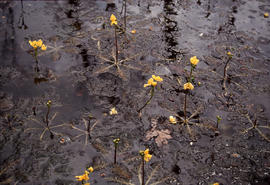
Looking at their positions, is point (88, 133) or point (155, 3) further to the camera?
point (155, 3)

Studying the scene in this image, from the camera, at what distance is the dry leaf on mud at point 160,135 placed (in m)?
2.49

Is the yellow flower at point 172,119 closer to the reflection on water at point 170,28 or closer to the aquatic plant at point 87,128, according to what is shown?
the aquatic plant at point 87,128

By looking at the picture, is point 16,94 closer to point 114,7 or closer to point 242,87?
point 114,7

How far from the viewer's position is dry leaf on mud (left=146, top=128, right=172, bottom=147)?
249 centimetres

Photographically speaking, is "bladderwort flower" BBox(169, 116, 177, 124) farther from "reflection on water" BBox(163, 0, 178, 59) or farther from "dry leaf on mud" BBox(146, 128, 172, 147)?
"reflection on water" BBox(163, 0, 178, 59)

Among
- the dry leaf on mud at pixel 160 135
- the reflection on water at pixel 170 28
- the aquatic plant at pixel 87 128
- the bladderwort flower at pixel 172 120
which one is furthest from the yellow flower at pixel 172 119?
the reflection on water at pixel 170 28

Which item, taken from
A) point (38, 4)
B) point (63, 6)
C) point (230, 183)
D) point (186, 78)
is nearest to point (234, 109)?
point (186, 78)

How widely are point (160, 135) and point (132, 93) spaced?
1.83 ft

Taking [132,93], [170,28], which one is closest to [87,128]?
[132,93]

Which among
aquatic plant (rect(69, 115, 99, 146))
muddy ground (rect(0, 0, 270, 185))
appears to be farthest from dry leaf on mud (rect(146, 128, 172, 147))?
aquatic plant (rect(69, 115, 99, 146))

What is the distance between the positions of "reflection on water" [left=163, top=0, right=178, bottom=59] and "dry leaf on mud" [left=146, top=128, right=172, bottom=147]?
1096mm

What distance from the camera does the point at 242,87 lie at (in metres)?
3.10

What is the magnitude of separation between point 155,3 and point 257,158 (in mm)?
2637

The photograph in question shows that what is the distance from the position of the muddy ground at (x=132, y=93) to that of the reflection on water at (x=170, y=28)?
1cm
